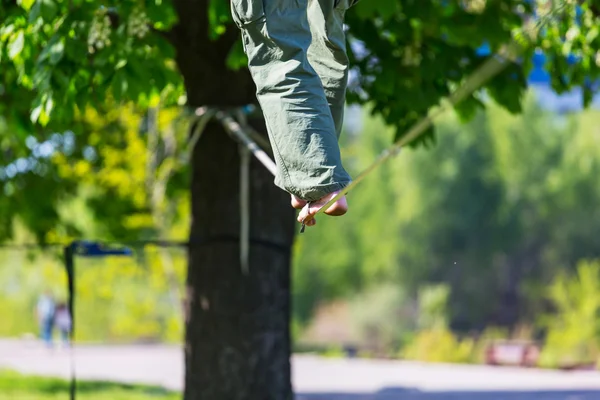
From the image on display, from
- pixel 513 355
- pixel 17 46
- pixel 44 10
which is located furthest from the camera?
pixel 513 355

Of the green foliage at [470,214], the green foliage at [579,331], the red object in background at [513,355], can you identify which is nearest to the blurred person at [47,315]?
the green foliage at [470,214]

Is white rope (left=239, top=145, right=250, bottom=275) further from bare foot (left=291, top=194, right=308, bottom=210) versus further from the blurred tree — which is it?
bare foot (left=291, top=194, right=308, bottom=210)

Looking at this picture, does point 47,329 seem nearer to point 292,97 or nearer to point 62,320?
Answer: point 62,320

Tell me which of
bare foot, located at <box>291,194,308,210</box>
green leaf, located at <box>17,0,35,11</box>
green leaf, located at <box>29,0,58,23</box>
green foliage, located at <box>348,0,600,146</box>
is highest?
green foliage, located at <box>348,0,600,146</box>

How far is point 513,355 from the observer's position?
18.2 metres

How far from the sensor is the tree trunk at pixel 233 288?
6102mm

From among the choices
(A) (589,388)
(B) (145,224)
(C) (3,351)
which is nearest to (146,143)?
(B) (145,224)

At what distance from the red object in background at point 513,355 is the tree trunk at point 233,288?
40.7 ft

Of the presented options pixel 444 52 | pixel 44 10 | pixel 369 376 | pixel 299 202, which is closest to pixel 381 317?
pixel 369 376

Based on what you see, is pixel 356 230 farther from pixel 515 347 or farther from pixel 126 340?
pixel 515 347

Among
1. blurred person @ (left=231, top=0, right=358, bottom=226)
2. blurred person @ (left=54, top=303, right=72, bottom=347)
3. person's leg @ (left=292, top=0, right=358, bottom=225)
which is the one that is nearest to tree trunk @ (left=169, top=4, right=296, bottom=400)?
person's leg @ (left=292, top=0, right=358, bottom=225)

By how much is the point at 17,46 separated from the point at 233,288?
6.01 ft

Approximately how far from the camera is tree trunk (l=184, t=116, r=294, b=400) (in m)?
6.10

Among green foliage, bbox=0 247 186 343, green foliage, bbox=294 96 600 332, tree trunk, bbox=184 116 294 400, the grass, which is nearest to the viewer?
tree trunk, bbox=184 116 294 400
